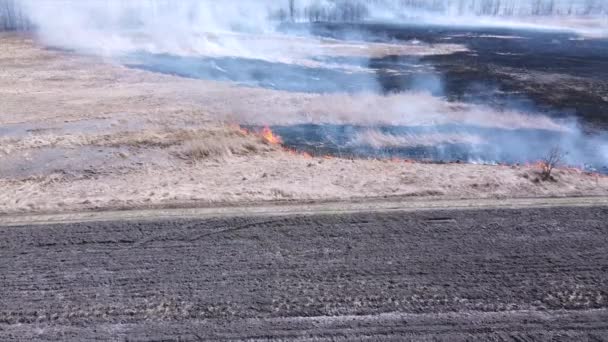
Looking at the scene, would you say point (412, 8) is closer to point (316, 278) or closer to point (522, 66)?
point (522, 66)

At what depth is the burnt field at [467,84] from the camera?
14312mm

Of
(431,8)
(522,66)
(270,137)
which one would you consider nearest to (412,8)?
(431,8)

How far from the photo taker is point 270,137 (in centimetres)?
1456

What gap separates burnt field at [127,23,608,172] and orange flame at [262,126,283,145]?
0.35m

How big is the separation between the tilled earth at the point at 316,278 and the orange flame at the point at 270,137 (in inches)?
246

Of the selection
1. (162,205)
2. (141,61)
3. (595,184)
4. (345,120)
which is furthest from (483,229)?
(141,61)

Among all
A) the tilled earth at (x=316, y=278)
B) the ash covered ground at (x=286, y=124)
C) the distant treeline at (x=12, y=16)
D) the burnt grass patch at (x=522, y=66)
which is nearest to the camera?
the tilled earth at (x=316, y=278)

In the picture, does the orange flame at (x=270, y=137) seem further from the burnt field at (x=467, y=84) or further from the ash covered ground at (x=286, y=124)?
the burnt field at (x=467, y=84)

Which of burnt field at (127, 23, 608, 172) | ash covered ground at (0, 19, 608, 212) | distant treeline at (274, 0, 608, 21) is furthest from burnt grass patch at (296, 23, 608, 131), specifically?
distant treeline at (274, 0, 608, 21)

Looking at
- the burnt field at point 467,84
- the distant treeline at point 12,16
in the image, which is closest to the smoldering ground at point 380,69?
the burnt field at point 467,84

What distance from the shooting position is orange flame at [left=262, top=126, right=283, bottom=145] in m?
13.9

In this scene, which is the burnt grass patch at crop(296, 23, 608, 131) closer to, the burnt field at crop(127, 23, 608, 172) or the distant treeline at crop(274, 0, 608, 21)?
the burnt field at crop(127, 23, 608, 172)

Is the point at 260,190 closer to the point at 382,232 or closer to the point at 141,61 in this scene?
the point at 382,232

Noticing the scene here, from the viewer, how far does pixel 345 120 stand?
650 inches
